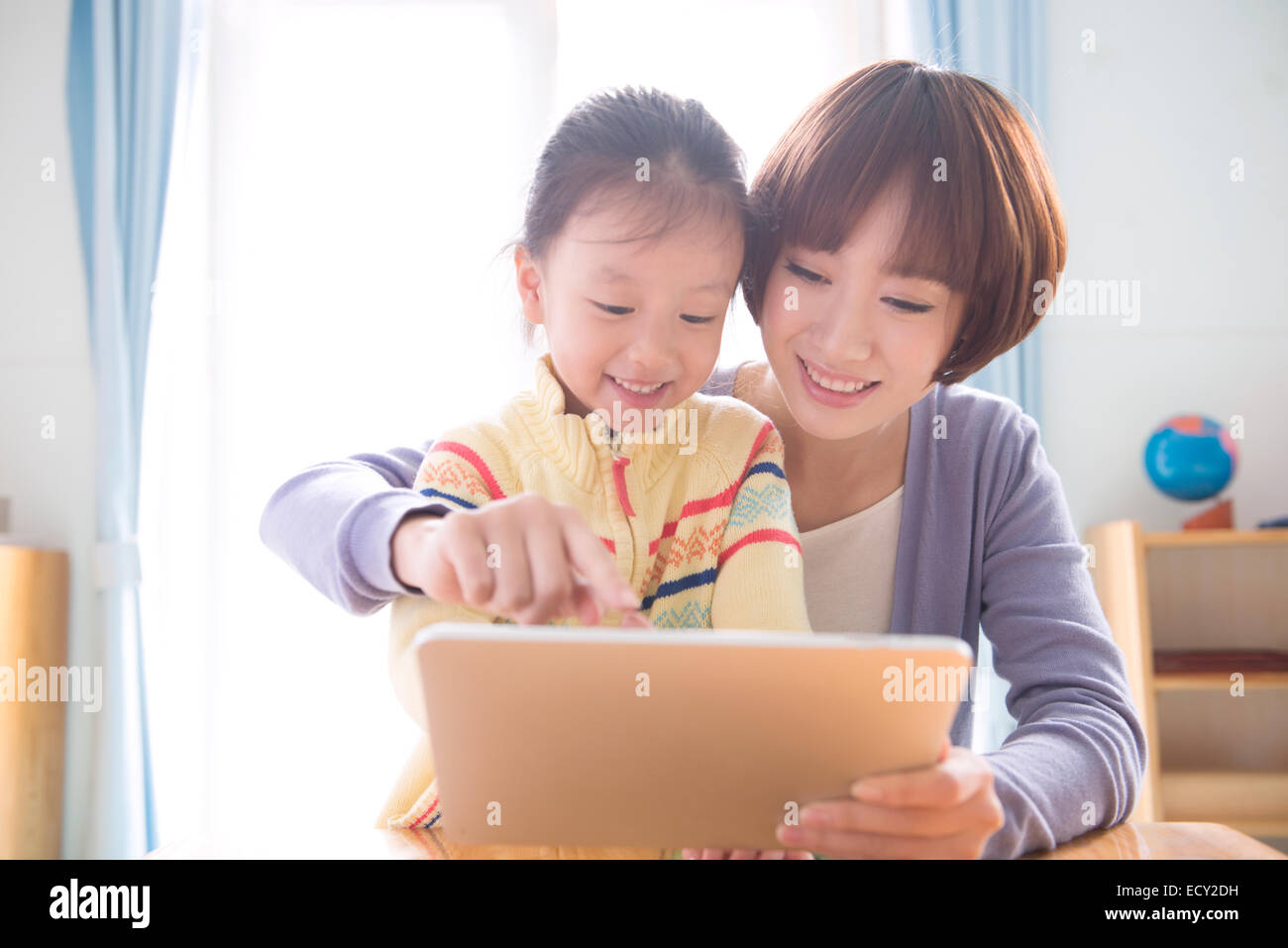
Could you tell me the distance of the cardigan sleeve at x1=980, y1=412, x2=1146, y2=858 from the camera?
2.61ft

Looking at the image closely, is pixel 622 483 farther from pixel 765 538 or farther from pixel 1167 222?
pixel 1167 222

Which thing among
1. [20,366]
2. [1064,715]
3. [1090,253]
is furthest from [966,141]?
[20,366]

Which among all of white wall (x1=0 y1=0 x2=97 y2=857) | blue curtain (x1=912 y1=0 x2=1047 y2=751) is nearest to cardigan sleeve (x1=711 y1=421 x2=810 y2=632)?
blue curtain (x1=912 y1=0 x2=1047 y2=751)

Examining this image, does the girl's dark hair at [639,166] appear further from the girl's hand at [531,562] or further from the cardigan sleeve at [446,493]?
the girl's hand at [531,562]

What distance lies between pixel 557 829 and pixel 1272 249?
2.99m

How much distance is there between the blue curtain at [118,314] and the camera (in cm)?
263

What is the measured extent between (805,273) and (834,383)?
5.1 inches

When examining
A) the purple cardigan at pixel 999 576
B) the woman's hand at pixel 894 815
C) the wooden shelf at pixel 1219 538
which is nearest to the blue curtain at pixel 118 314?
the purple cardigan at pixel 999 576

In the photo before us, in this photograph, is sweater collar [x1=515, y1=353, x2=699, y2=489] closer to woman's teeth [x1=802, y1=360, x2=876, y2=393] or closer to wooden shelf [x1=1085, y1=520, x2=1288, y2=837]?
woman's teeth [x1=802, y1=360, x2=876, y2=393]

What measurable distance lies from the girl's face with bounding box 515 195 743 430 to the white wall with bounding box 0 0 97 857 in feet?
7.65

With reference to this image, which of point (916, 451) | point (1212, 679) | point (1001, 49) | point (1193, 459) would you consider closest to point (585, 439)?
point (916, 451)

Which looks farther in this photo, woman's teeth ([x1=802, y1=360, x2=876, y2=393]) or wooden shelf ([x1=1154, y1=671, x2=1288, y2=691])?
wooden shelf ([x1=1154, y1=671, x2=1288, y2=691])

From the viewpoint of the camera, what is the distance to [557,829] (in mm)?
675

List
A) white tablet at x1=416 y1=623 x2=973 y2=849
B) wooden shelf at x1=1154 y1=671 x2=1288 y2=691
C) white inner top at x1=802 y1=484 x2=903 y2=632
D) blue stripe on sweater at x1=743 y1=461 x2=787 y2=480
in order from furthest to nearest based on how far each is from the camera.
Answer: wooden shelf at x1=1154 y1=671 x2=1288 y2=691 < white inner top at x1=802 y1=484 x2=903 y2=632 < blue stripe on sweater at x1=743 y1=461 x2=787 y2=480 < white tablet at x1=416 y1=623 x2=973 y2=849
